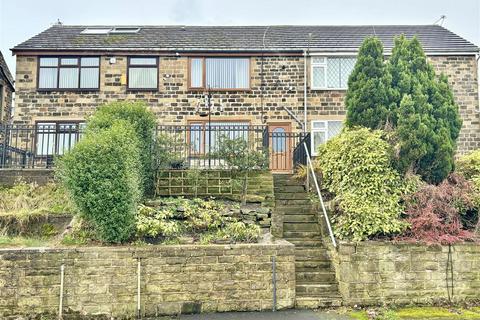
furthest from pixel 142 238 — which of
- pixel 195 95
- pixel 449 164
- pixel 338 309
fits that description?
pixel 195 95

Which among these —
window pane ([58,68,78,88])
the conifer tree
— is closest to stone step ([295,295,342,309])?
the conifer tree

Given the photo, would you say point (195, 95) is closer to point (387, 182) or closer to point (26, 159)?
point (26, 159)

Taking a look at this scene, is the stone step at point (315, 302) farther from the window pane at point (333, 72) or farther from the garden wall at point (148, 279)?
the window pane at point (333, 72)

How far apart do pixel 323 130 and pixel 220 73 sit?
15.0 feet

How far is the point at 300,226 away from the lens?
9.89 meters

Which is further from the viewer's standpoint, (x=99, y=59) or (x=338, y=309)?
(x=99, y=59)

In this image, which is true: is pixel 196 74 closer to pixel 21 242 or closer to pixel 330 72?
pixel 330 72

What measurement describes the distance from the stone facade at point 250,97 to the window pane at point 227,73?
0.32 m

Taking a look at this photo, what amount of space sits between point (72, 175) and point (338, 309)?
5.31 m

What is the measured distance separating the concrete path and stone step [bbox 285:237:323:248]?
1.85m

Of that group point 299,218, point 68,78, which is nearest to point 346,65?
point 299,218

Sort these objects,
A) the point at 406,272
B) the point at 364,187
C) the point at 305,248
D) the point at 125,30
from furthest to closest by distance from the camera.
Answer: the point at 125,30 < the point at 305,248 < the point at 364,187 < the point at 406,272

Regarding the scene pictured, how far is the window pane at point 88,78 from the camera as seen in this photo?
1686 centimetres

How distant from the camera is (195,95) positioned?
667 inches
